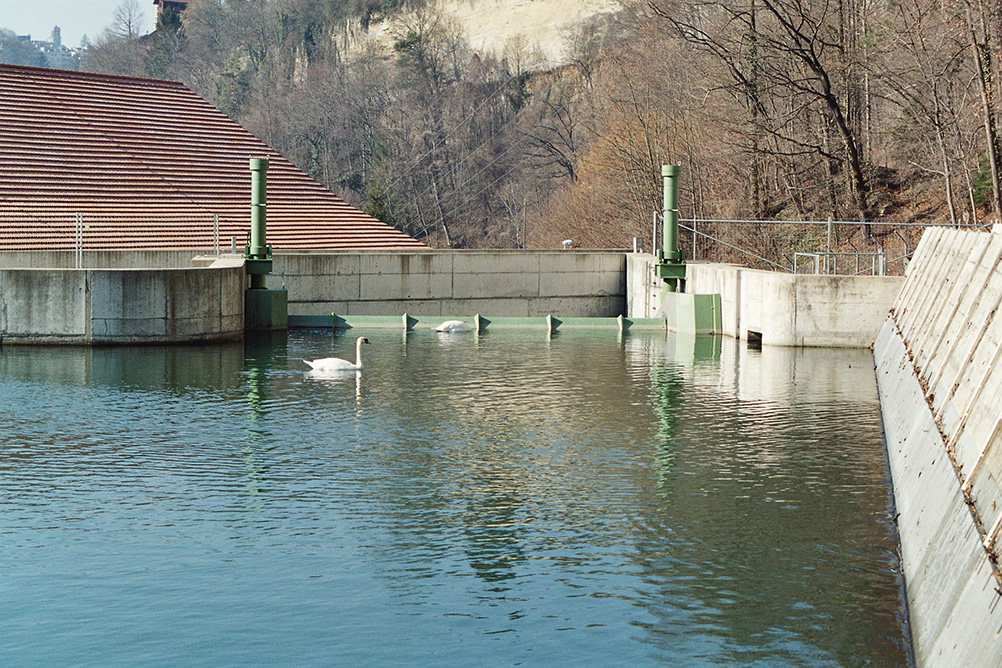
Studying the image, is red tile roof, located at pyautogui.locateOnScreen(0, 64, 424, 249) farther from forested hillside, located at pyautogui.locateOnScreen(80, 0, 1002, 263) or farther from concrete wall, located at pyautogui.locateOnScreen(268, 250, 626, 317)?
forested hillside, located at pyautogui.locateOnScreen(80, 0, 1002, 263)

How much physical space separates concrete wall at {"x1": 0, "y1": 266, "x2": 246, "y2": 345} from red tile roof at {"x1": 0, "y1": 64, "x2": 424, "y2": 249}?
9.69 m

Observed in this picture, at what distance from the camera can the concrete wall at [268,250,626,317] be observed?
32781 mm

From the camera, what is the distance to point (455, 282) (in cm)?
3441

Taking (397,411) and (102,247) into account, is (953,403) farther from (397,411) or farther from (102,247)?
(102,247)

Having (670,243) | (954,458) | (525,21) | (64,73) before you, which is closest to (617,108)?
(64,73)

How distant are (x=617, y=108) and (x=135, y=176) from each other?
24.3m

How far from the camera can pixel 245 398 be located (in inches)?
752

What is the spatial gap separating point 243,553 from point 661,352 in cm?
1624

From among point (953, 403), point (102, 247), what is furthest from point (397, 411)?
point (102, 247)

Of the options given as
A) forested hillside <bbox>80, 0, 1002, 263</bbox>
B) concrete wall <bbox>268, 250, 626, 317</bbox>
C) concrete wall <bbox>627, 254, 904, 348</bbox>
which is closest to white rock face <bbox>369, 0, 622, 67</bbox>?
forested hillside <bbox>80, 0, 1002, 263</bbox>

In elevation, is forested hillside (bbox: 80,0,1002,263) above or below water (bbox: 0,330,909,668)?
above

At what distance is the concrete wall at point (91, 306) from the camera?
987 inches

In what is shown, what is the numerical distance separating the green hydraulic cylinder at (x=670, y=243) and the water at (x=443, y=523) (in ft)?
31.2

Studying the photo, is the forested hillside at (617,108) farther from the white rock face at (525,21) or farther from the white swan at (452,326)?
the white swan at (452,326)
